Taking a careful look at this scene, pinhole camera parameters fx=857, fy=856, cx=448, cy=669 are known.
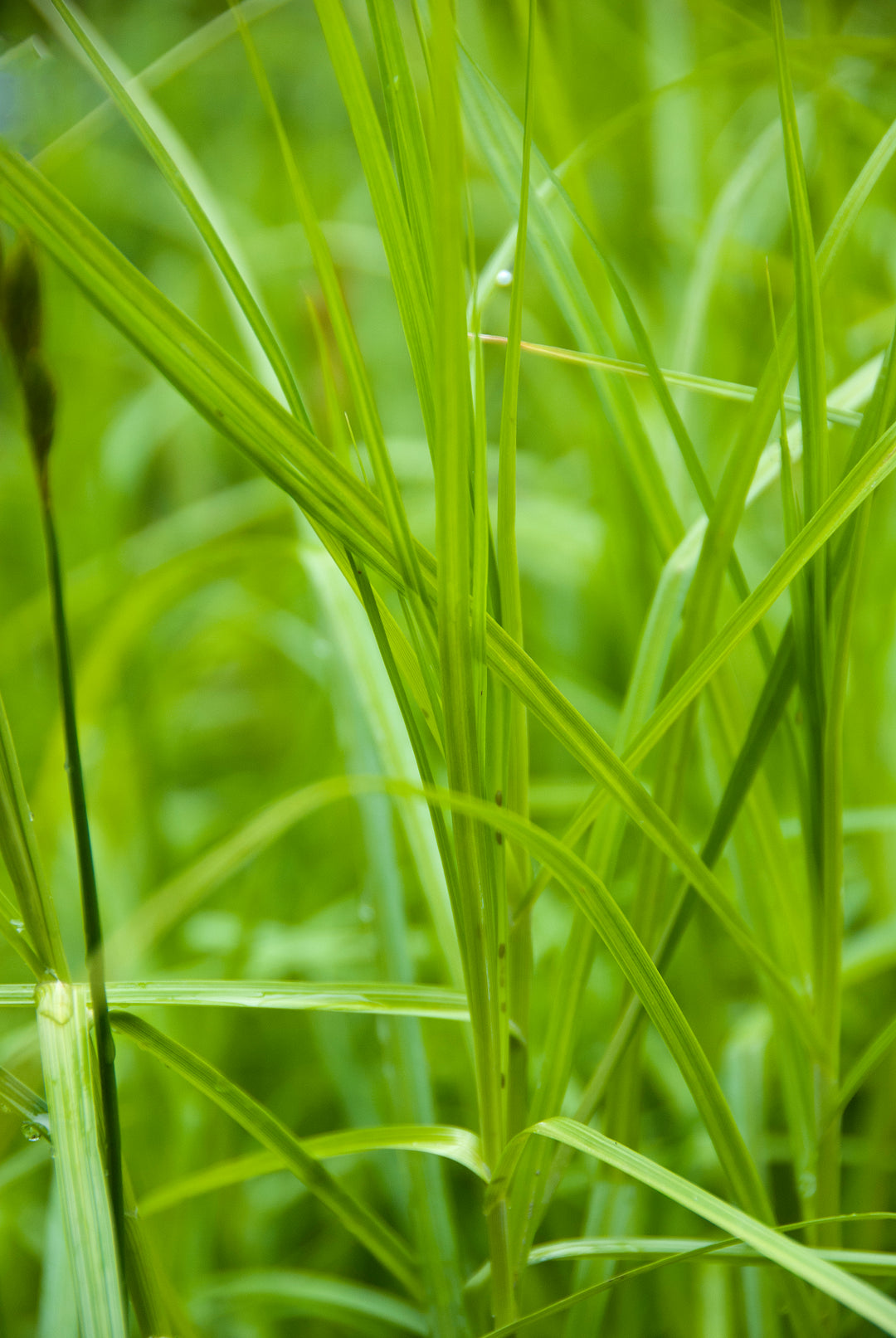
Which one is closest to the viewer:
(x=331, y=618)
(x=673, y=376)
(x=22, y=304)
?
(x=22, y=304)

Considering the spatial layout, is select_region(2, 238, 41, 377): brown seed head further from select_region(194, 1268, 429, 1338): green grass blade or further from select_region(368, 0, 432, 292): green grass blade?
select_region(194, 1268, 429, 1338): green grass blade

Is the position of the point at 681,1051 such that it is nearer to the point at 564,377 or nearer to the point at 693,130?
the point at 564,377

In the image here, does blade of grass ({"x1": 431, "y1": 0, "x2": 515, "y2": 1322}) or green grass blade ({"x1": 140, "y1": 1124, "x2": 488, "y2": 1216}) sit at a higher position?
blade of grass ({"x1": 431, "y1": 0, "x2": 515, "y2": 1322})

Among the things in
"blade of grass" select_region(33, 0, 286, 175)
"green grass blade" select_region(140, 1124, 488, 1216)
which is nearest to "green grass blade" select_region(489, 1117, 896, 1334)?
"green grass blade" select_region(140, 1124, 488, 1216)

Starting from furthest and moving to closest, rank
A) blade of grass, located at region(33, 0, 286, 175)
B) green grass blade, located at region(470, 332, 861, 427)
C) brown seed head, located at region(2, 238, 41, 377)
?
blade of grass, located at region(33, 0, 286, 175) → green grass blade, located at region(470, 332, 861, 427) → brown seed head, located at region(2, 238, 41, 377)

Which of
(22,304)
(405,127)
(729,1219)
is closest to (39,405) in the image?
(22,304)

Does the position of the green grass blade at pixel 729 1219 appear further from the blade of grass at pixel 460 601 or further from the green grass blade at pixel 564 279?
the green grass blade at pixel 564 279

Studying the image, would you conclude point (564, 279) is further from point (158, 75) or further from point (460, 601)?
point (158, 75)
